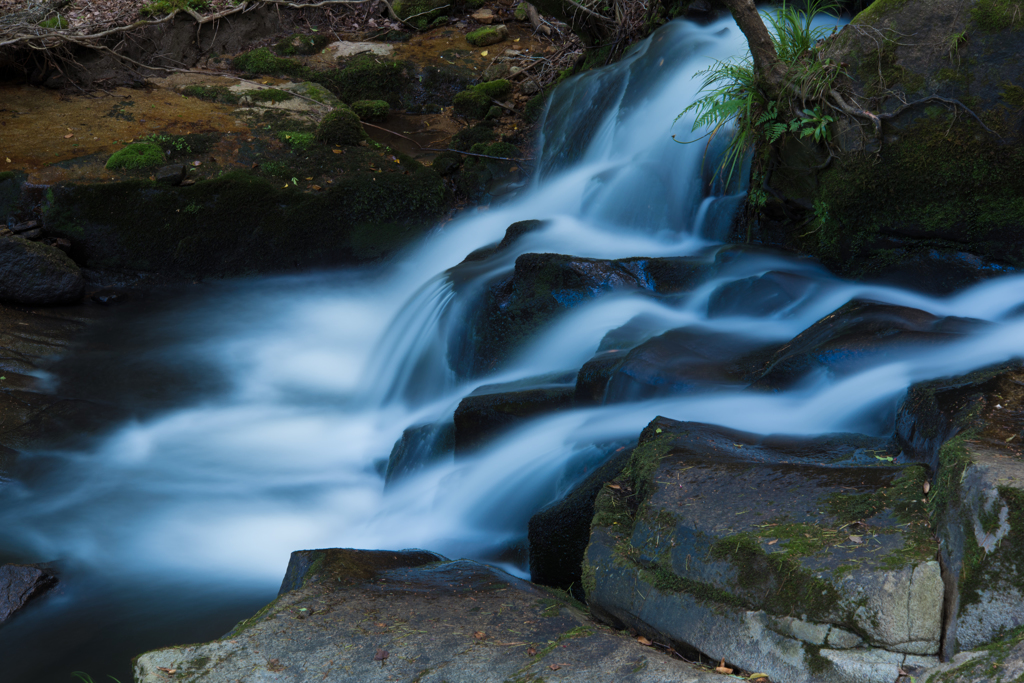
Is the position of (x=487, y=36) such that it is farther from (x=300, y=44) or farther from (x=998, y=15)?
(x=998, y=15)

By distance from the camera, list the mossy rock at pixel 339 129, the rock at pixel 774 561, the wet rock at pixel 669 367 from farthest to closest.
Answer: the mossy rock at pixel 339 129 → the wet rock at pixel 669 367 → the rock at pixel 774 561

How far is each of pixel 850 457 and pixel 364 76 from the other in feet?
29.6

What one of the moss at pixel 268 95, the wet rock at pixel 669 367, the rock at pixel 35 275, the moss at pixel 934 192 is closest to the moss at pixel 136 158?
the rock at pixel 35 275

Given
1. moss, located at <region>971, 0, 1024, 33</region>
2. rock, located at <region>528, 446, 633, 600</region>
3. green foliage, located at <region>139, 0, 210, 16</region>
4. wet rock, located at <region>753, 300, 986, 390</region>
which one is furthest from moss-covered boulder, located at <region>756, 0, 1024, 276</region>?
green foliage, located at <region>139, 0, 210, 16</region>

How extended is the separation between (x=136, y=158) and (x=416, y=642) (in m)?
7.39

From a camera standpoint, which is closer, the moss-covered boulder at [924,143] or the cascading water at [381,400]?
the cascading water at [381,400]

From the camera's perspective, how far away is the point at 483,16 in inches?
445

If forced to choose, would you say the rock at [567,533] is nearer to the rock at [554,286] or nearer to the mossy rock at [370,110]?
the rock at [554,286]

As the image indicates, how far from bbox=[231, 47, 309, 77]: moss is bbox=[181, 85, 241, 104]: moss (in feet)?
2.78

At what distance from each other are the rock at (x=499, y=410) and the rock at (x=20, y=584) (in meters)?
2.31

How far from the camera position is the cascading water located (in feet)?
12.3

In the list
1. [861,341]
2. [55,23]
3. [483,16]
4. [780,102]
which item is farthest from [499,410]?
[55,23]

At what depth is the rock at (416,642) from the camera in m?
2.16

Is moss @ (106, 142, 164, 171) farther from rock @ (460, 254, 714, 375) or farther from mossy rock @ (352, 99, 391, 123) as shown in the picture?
rock @ (460, 254, 714, 375)
